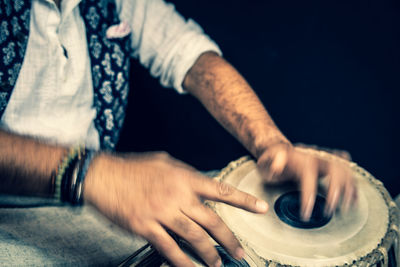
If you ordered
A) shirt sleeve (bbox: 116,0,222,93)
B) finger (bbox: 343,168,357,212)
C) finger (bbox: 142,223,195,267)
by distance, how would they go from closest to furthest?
finger (bbox: 142,223,195,267) → finger (bbox: 343,168,357,212) → shirt sleeve (bbox: 116,0,222,93)

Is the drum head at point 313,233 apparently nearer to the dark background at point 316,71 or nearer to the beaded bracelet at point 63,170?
the beaded bracelet at point 63,170

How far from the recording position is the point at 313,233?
59 cm

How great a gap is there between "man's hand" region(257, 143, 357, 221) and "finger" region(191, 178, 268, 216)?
0.12 meters

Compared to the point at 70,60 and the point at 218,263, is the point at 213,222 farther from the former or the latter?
the point at 70,60

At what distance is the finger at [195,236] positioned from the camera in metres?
0.53

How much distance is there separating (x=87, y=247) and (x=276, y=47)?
815mm

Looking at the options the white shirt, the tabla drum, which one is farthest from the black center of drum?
the white shirt

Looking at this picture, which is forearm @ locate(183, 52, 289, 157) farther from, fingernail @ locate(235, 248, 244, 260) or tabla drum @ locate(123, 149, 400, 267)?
fingernail @ locate(235, 248, 244, 260)

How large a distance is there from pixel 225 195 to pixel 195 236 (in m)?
0.08

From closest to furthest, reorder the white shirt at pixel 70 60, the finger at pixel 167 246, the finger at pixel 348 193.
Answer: the finger at pixel 167 246, the finger at pixel 348 193, the white shirt at pixel 70 60

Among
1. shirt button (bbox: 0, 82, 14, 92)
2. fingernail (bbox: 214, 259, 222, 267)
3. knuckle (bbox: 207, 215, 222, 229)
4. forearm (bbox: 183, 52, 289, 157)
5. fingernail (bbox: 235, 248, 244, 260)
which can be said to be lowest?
fingernail (bbox: 214, 259, 222, 267)

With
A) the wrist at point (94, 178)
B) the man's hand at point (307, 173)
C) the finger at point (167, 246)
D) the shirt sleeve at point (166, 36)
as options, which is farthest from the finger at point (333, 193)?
the shirt sleeve at point (166, 36)

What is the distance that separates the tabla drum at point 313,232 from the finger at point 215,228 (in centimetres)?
2

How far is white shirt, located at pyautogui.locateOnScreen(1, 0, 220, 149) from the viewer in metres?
0.73
